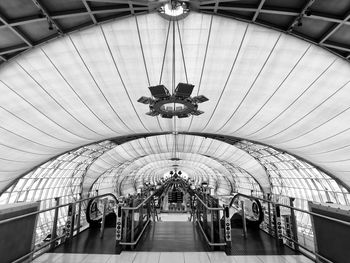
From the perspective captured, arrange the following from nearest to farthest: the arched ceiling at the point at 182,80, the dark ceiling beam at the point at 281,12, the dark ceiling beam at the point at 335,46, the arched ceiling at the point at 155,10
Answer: the arched ceiling at the point at 155,10, the dark ceiling beam at the point at 281,12, the dark ceiling beam at the point at 335,46, the arched ceiling at the point at 182,80

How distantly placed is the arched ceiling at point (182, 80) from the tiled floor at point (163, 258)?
27.7 ft

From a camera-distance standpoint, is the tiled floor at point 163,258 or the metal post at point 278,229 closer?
the tiled floor at point 163,258

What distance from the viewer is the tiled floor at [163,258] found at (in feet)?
16.0

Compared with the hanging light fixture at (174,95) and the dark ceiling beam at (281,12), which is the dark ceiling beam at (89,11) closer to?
the hanging light fixture at (174,95)

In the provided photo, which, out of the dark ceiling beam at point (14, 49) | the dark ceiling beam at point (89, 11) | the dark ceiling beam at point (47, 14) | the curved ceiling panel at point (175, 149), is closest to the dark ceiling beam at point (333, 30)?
the dark ceiling beam at point (89, 11)

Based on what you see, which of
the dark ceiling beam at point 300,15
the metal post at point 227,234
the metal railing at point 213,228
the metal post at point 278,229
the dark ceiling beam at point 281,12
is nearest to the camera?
the metal post at point 227,234

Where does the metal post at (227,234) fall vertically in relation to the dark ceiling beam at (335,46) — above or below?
below

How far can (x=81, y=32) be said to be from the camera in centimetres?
950

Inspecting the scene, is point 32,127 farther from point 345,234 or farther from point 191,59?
point 345,234

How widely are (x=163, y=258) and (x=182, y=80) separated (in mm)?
10037

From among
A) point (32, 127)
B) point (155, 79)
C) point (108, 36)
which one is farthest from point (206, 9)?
point (32, 127)

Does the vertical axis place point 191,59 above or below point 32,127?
above

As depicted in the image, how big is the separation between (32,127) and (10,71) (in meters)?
6.57

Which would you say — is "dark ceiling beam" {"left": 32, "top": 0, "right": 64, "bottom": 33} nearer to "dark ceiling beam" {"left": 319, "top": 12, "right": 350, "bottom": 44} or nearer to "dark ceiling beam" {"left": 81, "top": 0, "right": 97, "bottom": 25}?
"dark ceiling beam" {"left": 81, "top": 0, "right": 97, "bottom": 25}
